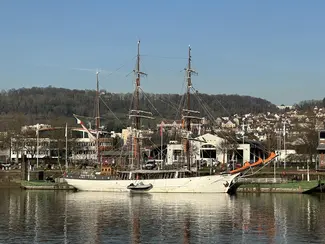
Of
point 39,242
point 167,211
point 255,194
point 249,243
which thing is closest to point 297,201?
point 255,194

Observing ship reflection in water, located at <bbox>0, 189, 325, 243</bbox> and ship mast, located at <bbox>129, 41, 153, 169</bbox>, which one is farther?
ship mast, located at <bbox>129, 41, 153, 169</bbox>

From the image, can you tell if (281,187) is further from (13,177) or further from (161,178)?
(13,177)

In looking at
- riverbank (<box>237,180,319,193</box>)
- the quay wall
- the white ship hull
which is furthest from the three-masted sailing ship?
the quay wall

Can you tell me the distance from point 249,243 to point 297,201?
31.8 meters

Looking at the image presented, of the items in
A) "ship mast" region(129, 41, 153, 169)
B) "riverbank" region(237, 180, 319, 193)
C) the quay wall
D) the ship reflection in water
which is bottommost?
the ship reflection in water

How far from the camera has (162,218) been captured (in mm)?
55219

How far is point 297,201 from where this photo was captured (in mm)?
71688

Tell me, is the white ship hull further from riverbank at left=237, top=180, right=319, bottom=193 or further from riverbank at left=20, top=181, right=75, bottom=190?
riverbank at left=20, top=181, right=75, bottom=190

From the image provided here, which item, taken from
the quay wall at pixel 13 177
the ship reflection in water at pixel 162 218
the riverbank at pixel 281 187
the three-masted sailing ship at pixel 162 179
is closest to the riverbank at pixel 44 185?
the three-masted sailing ship at pixel 162 179

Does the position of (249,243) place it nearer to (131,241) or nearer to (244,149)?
(131,241)

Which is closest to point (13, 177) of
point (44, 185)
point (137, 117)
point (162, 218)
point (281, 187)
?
point (44, 185)

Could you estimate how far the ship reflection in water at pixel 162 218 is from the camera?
4416cm

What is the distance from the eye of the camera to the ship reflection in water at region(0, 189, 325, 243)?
1738 inches

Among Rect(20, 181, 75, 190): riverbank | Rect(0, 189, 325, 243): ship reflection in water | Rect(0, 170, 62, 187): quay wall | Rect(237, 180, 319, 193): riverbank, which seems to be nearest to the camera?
Rect(0, 189, 325, 243): ship reflection in water
